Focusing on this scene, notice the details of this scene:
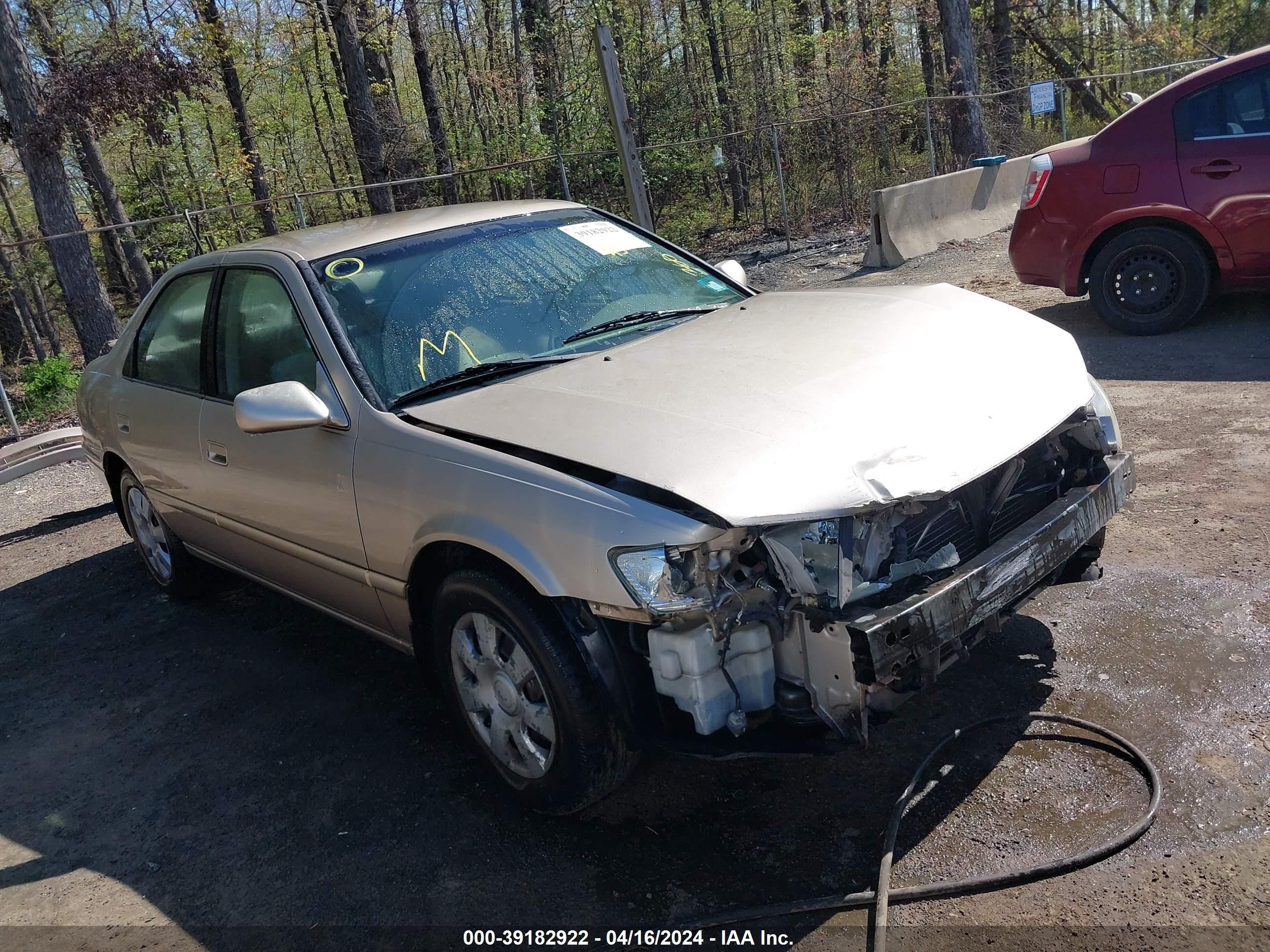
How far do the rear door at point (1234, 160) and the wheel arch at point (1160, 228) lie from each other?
86 mm

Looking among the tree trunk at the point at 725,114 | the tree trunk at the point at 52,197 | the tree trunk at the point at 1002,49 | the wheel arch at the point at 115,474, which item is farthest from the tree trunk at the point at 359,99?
the wheel arch at the point at 115,474

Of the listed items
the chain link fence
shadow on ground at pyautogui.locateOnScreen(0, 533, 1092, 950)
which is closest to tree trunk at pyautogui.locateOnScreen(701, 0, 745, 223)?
the chain link fence

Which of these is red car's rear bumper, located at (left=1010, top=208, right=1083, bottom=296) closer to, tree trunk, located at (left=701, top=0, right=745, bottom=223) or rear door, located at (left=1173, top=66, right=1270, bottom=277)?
rear door, located at (left=1173, top=66, right=1270, bottom=277)

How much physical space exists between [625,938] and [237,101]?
24821mm

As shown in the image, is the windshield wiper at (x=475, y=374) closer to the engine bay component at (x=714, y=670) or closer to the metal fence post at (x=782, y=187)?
the engine bay component at (x=714, y=670)

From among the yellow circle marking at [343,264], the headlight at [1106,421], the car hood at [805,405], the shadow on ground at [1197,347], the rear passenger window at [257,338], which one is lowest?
the shadow on ground at [1197,347]

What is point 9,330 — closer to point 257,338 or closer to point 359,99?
point 359,99

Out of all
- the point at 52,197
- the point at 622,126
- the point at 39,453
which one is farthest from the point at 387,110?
the point at 622,126

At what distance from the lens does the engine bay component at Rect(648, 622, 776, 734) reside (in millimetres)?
2730

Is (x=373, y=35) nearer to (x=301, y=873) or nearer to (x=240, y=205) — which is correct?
(x=240, y=205)

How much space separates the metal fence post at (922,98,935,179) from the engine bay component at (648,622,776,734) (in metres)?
13.4

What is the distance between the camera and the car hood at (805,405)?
2.72 metres

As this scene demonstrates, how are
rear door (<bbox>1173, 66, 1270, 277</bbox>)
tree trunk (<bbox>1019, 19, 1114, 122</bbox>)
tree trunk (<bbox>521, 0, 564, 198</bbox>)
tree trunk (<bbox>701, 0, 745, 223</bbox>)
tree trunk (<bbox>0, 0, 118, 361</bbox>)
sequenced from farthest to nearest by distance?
1. tree trunk (<bbox>1019, 19, 1114, 122</bbox>)
2. tree trunk (<bbox>521, 0, 564, 198</bbox>)
3. tree trunk (<bbox>701, 0, 745, 223</bbox>)
4. tree trunk (<bbox>0, 0, 118, 361</bbox>)
5. rear door (<bbox>1173, 66, 1270, 277</bbox>)

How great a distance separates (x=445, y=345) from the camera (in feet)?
12.2
